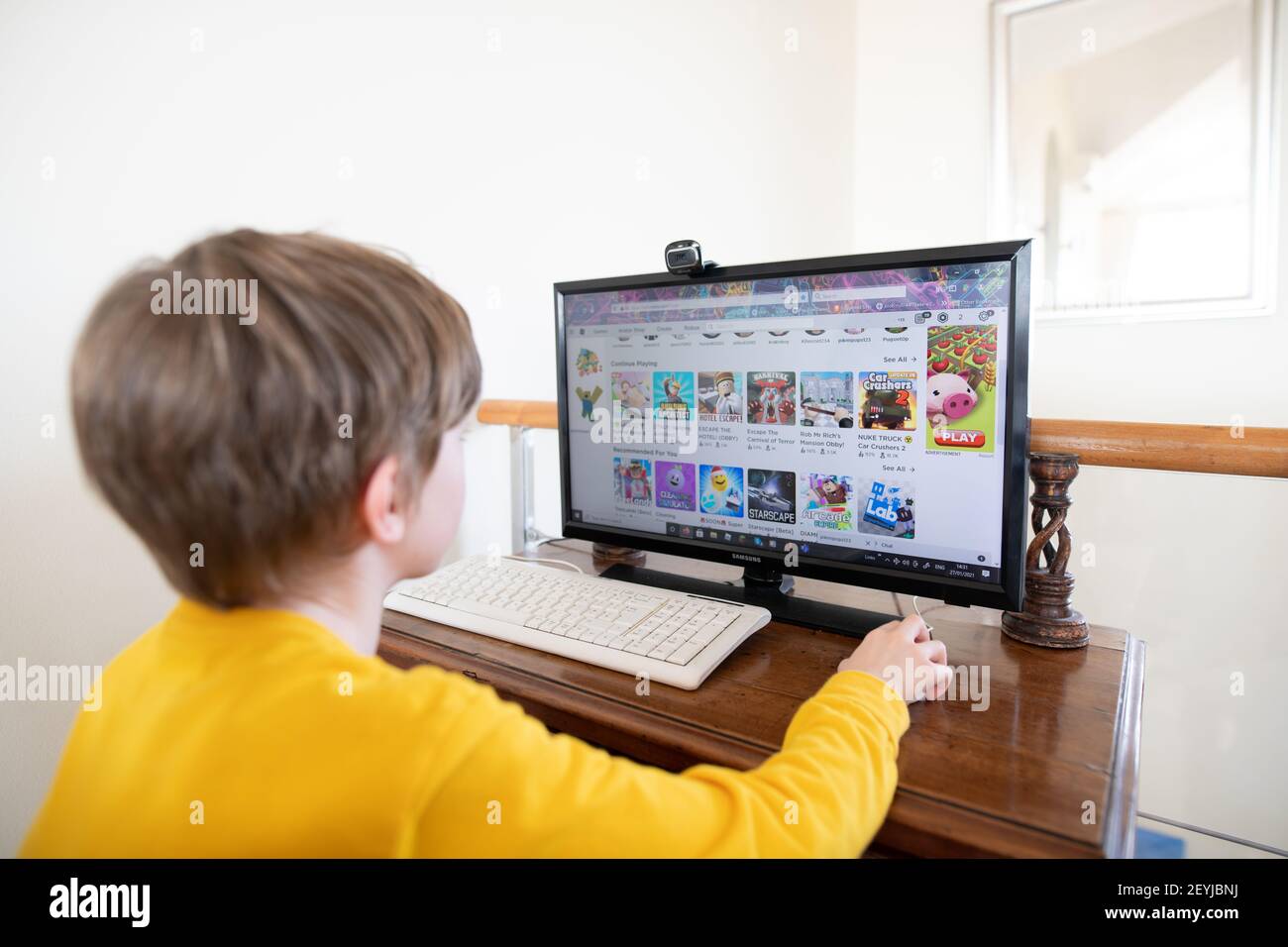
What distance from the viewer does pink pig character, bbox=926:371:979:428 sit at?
2.57ft

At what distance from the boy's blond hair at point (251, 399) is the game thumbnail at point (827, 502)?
1.61 ft

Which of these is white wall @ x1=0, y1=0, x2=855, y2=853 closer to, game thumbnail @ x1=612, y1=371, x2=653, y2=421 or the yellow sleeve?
game thumbnail @ x1=612, y1=371, x2=653, y2=421

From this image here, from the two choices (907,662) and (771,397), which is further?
(771,397)

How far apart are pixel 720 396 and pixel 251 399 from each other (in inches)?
23.2

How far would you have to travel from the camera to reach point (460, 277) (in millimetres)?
1429

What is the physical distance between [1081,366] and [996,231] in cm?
49

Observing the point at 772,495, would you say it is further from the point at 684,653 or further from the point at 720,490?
the point at 684,653

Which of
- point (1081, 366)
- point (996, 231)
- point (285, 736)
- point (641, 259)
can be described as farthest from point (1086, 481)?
point (285, 736)

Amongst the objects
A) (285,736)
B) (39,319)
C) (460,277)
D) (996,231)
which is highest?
(996,231)

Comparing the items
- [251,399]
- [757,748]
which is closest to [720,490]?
[757,748]

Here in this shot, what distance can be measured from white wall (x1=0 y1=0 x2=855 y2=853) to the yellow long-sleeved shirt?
562mm

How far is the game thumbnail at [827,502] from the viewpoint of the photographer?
34.5 inches

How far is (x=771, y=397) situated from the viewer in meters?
0.91
